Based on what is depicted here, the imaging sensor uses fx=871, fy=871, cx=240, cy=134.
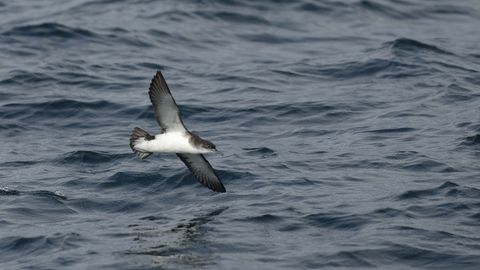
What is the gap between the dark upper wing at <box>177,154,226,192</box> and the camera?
34.6ft

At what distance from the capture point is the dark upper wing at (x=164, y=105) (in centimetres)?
920

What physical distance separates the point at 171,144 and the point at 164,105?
1.56 feet

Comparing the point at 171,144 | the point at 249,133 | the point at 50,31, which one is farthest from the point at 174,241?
the point at 50,31

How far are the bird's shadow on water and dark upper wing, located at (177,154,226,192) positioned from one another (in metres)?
0.36

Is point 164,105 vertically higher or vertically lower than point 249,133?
higher

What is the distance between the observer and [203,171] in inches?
420

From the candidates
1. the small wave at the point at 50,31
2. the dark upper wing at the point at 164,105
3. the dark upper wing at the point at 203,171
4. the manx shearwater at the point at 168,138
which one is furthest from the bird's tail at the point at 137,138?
the small wave at the point at 50,31

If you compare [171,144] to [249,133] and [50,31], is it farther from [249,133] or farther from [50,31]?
[50,31]

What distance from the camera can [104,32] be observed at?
1839 centimetres

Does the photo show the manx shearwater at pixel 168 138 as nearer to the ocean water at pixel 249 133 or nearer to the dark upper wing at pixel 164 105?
the dark upper wing at pixel 164 105

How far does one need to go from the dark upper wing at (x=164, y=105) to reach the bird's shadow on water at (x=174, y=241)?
1.13m

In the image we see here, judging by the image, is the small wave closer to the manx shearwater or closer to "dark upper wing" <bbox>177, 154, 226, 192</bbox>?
"dark upper wing" <bbox>177, 154, 226, 192</bbox>

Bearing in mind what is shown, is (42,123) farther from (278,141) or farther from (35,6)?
(35,6)

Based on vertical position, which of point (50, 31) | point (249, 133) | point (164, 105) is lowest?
point (249, 133)
